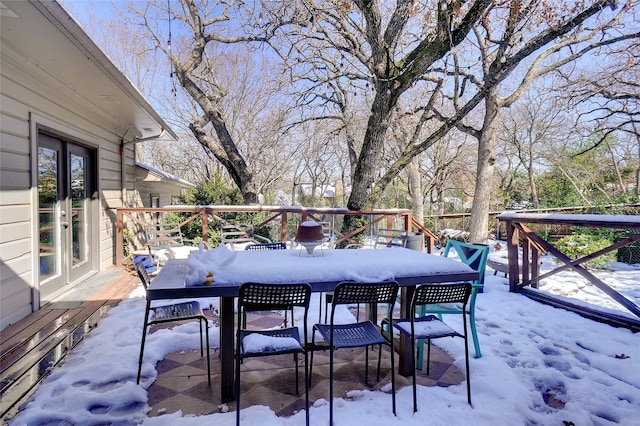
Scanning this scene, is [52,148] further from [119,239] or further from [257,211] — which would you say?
[257,211]

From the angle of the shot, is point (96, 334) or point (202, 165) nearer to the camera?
point (96, 334)

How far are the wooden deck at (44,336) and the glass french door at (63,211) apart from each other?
29 centimetres

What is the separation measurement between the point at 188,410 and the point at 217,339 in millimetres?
985

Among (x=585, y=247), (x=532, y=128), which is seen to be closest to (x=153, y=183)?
(x=585, y=247)

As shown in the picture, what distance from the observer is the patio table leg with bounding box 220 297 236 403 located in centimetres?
213

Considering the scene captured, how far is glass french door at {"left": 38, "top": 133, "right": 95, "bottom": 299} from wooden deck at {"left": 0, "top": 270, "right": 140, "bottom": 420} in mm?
289

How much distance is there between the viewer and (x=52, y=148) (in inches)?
158

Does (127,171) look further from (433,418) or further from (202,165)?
(202,165)

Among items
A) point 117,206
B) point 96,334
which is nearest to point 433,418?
point 96,334

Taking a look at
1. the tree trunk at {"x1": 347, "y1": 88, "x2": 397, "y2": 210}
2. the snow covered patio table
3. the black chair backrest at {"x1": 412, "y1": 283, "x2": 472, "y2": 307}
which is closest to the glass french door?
the snow covered patio table

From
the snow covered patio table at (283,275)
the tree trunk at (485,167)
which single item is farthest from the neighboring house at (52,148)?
the tree trunk at (485,167)

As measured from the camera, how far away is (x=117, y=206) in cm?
597

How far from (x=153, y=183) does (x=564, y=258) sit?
7.87m

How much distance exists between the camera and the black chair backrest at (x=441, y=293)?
2123 millimetres
